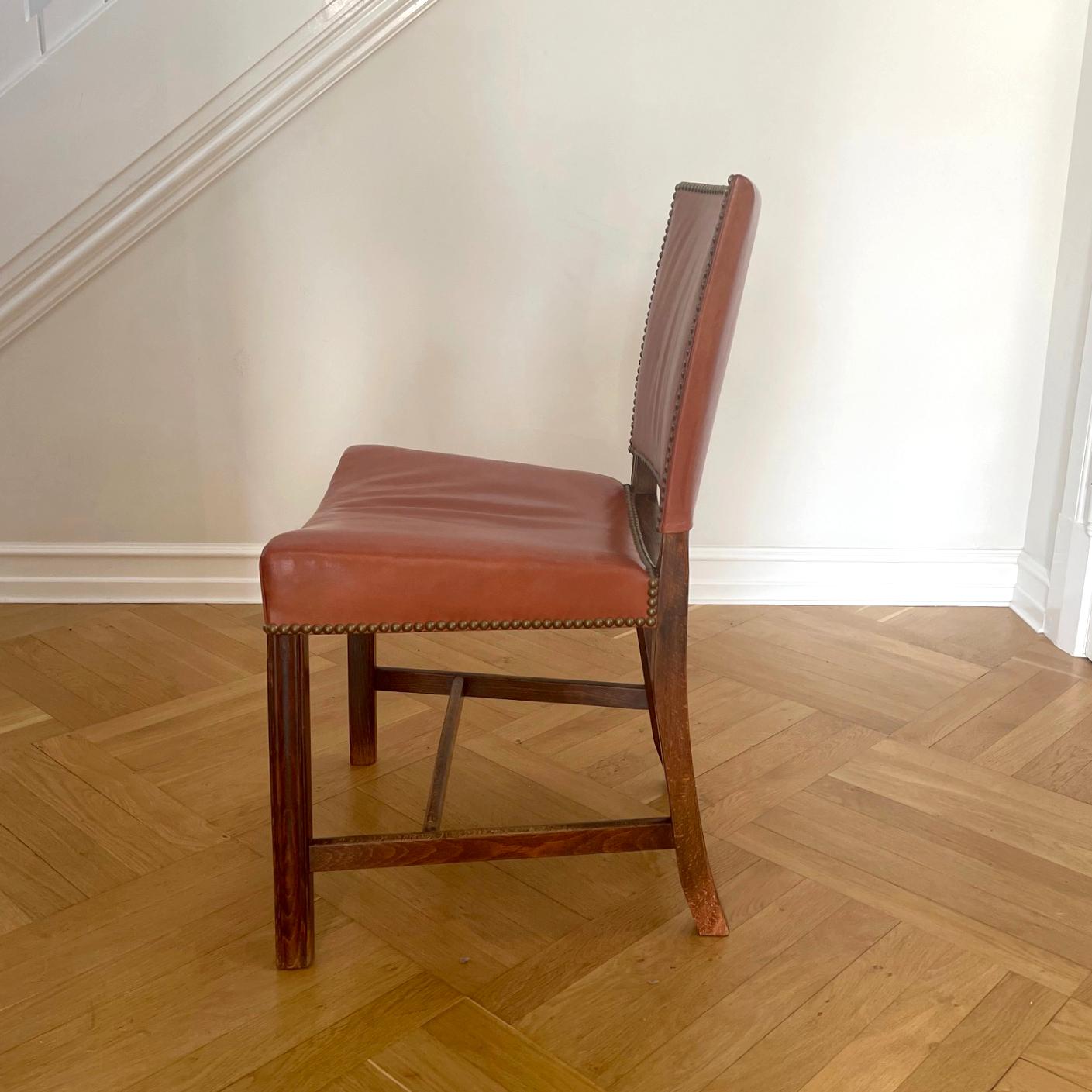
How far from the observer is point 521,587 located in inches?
45.5

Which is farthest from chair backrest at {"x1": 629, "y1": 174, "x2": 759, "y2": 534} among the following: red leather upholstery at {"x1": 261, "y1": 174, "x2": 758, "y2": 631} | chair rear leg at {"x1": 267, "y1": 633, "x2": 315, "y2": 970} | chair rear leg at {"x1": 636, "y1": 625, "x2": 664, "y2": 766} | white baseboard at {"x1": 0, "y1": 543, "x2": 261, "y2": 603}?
white baseboard at {"x1": 0, "y1": 543, "x2": 261, "y2": 603}

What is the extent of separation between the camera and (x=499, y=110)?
215 cm

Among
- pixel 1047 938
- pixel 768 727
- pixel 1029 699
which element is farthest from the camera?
pixel 1029 699

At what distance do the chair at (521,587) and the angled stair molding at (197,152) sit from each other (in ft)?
3.30

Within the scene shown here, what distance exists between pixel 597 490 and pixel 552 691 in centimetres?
28

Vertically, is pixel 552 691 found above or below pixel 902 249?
below

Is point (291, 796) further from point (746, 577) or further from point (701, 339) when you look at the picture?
point (746, 577)

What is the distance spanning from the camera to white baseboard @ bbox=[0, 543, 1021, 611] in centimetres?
231

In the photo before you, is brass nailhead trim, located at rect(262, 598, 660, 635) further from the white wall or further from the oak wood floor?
the white wall

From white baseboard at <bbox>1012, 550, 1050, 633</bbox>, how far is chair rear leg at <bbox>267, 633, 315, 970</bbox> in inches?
63.8

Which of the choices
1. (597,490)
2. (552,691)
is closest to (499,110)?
(597,490)

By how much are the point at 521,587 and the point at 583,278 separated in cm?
122

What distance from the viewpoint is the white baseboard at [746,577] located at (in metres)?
2.31

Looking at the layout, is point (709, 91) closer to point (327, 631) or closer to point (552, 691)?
point (552, 691)
